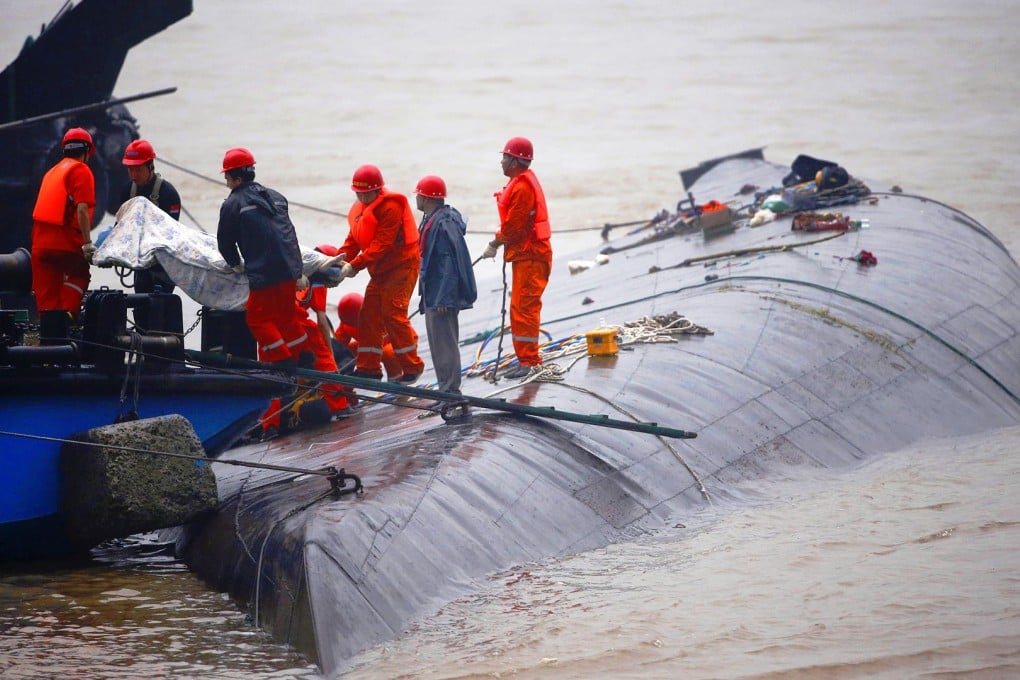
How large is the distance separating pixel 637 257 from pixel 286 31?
32.1 meters

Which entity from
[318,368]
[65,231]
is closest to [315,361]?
[318,368]

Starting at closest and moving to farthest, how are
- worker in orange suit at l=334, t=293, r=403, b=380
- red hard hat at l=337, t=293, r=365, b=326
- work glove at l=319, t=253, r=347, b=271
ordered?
work glove at l=319, t=253, r=347, b=271 → worker in orange suit at l=334, t=293, r=403, b=380 → red hard hat at l=337, t=293, r=365, b=326

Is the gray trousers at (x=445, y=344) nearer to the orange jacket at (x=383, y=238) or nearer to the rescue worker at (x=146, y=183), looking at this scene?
the orange jacket at (x=383, y=238)

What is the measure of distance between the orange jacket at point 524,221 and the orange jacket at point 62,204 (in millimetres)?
3171

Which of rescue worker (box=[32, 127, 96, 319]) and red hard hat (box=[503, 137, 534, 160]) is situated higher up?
red hard hat (box=[503, 137, 534, 160])

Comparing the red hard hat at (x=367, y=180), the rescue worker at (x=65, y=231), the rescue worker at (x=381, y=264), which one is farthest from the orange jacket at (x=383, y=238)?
the rescue worker at (x=65, y=231)

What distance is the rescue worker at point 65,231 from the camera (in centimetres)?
1056

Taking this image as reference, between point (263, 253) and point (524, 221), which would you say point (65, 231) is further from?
point (524, 221)

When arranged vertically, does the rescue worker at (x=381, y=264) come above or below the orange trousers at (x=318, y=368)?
above

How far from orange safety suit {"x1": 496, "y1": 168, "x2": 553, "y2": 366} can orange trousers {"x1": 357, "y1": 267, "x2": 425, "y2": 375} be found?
122 cm

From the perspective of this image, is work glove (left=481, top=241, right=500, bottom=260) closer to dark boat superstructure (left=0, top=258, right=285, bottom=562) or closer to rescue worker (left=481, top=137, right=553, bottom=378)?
rescue worker (left=481, top=137, right=553, bottom=378)

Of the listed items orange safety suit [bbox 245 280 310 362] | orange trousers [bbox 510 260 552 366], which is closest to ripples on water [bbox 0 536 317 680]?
orange safety suit [bbox 245 280 310 362]

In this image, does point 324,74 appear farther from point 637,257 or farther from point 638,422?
point 638,422

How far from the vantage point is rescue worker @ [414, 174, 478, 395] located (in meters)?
10.5
